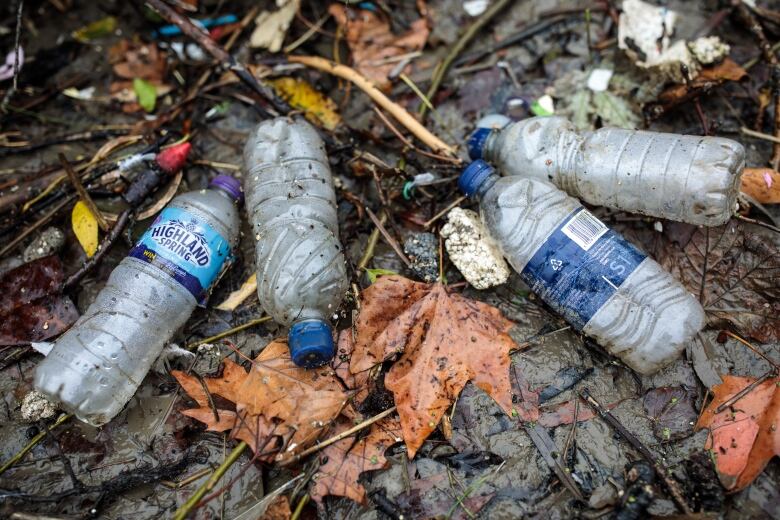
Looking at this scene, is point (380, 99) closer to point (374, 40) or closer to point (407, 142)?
point (407, 142)

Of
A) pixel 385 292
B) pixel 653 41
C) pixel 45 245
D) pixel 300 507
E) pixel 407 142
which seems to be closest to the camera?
pixel 300 507

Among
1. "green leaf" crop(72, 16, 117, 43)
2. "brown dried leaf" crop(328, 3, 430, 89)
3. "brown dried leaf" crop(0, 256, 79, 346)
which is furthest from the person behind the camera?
"green leaf" crop(72, 16, 117, 43)

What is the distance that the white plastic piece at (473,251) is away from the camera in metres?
2.71

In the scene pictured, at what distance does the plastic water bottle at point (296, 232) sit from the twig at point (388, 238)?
22 centimetres

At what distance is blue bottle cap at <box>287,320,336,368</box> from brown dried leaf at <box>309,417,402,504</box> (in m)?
0.31

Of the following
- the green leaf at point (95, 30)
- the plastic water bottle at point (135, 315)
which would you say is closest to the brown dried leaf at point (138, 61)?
the green leaf at point (95, 30)

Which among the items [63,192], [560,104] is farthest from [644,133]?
[63,192]

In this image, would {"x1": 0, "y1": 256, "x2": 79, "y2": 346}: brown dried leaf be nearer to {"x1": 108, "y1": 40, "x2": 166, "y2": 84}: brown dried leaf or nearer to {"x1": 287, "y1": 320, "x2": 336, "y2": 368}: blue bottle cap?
{"x1": 287, "y1": 320, "x2": 336, "y2": 368}: blue bottle cap

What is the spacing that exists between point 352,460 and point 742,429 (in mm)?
1685

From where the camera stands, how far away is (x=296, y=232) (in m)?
2.63

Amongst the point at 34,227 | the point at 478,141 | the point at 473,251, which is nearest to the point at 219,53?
the point at 34,227

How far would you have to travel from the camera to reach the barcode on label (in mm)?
2494

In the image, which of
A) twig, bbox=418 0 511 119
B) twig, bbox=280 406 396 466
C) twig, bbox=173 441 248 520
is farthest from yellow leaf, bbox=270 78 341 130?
twig, bbox=173 441 248 520

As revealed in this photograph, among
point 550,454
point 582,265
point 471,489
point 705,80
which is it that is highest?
point 705,80
